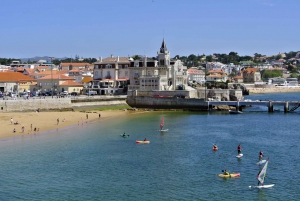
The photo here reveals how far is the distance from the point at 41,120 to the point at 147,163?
99.6 ft

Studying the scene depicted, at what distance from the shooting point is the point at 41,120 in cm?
6800

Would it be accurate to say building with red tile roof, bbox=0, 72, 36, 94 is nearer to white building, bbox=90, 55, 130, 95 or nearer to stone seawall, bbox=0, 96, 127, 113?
white building, bbox=90, 55, 130, 95

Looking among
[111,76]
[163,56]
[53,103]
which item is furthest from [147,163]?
[111,76]

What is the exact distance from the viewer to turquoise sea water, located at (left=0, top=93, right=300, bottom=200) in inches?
1298

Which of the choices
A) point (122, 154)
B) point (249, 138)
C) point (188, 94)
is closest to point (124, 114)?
point (188, 94)

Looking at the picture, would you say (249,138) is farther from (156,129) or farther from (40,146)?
(40,146)

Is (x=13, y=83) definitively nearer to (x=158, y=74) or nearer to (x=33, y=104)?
(x=33, y=104)

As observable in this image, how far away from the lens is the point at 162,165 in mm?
40906

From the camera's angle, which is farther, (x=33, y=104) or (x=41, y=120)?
(x=33, y=104)

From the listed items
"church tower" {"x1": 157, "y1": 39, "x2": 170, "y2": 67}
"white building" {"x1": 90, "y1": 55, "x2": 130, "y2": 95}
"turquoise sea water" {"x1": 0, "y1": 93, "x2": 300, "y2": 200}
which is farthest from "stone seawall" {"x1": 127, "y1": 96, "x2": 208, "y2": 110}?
"turquoise sea water" {"x1": 0, "y1": 93, "x2": 300, "y2": 200}

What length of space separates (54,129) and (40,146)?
513 inches

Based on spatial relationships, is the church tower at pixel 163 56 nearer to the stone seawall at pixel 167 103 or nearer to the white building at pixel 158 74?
the white building at pixel 158 74

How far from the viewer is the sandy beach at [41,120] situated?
58.9m

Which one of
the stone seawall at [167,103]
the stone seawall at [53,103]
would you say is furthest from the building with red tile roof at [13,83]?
the stone seawall at [167,103]
